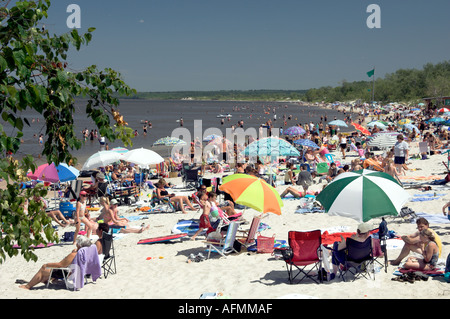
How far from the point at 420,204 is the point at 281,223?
3403 millimetres

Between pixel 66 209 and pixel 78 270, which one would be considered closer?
pixel 78 270

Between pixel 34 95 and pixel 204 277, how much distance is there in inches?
191

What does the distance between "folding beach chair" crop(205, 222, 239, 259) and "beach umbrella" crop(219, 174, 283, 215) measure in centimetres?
48

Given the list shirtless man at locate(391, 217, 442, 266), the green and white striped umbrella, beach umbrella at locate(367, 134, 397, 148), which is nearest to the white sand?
shirtless man at locate(391, 217, 442, 266)

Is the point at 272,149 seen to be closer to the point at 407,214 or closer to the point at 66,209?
the point at 407,214

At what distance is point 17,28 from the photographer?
3.25m

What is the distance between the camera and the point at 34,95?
3115mm

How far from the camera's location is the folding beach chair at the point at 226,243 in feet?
27.1

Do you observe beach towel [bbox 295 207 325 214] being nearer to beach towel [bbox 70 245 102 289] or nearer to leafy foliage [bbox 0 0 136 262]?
beach towel [bbox 70 245 102 289]

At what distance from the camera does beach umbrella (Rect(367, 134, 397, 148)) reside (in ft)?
56.1

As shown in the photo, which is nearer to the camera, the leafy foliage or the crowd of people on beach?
the leafy foliage

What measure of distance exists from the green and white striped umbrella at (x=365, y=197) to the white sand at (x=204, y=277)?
96 cm

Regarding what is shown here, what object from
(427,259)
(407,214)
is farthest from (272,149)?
(427,259)
